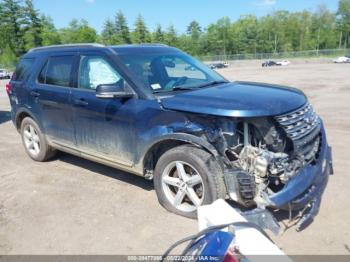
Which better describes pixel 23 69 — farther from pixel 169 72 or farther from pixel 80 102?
pixel 169 72

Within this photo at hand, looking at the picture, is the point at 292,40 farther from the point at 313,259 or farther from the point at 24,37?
the point at 313,259

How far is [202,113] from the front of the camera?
3.49m

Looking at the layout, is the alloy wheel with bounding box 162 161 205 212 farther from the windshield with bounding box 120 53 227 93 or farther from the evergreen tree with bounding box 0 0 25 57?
the evergreen tree with bounding box 0 0 25 57

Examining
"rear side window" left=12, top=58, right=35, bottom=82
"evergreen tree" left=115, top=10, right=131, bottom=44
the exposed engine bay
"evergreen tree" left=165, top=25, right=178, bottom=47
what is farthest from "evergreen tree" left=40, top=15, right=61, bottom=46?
the exposed engine bay

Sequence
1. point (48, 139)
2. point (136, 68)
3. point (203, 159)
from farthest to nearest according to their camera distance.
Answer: point (48, 139) < point (136, 68) < point (203, 159)

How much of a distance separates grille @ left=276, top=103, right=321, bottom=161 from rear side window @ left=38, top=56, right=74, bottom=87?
122 inches

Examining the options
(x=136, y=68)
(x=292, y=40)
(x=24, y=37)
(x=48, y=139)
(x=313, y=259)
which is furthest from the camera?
(x=292, y=40)

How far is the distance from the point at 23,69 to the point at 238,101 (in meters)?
4.26

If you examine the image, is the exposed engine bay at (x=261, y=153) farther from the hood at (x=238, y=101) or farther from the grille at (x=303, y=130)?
the hood at (x=238, y=101)

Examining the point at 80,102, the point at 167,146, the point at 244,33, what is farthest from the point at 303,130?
the point at 244,33

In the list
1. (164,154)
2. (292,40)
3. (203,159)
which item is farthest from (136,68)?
(292,40)

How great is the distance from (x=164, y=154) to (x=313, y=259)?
6.00 feet

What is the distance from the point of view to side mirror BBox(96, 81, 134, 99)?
402 cm

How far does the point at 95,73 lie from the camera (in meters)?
4.66
